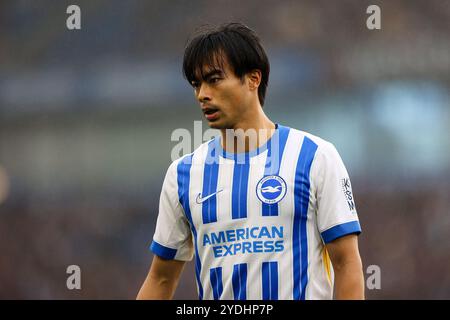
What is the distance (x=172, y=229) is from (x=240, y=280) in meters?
0.39

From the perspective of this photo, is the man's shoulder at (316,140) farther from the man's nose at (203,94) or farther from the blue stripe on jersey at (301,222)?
the man's nose at (203,94)

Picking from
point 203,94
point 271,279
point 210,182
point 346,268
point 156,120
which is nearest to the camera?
point 346,268

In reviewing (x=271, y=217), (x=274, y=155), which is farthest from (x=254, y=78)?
(x=271, y=217)

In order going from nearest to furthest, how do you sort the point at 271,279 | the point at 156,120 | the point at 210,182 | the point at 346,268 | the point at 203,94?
1. the point at 346,268
2. the point at 271,279
3. the point at 203,94
4. the point at 210,182
5. the point at 156,120

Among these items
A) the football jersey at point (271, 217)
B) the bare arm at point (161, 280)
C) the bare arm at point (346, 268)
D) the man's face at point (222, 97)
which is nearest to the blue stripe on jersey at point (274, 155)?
the football jersey at point (271, 217)

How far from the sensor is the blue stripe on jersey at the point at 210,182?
3.30 meters

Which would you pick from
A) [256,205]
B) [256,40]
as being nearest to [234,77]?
[256,40]

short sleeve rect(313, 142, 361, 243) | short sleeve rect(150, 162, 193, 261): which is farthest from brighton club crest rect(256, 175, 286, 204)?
short sleeve rect(150, 162, 193, 261)

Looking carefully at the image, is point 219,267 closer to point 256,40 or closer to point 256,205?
point 256,205

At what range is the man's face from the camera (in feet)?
10.8

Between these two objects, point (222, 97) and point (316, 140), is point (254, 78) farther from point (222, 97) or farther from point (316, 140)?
point (316, 140)

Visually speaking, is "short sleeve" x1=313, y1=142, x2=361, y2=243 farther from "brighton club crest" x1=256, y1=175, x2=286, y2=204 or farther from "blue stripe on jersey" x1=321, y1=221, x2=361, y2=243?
"brighton club crest" x1=256, y1=175, x2=286, y2=204

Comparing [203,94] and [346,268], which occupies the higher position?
[203,94]

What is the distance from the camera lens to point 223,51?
3.34 meters
